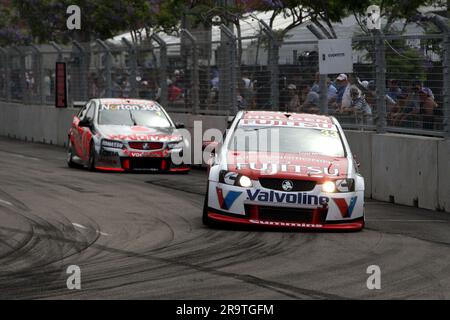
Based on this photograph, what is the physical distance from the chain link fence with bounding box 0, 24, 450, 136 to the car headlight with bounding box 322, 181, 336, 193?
385 centimetres

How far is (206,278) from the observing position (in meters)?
10.1

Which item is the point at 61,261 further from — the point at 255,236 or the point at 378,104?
the point at 378,104

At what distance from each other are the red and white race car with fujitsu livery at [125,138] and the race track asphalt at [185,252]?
150 inches

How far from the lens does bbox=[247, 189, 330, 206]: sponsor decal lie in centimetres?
1348

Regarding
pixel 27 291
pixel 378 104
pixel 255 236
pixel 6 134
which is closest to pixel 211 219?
pixel 255 236

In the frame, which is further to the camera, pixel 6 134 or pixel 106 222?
pixel 6 134

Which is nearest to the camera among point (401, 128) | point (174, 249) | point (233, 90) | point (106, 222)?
point (174, 249)

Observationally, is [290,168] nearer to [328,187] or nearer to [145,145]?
[328,187]

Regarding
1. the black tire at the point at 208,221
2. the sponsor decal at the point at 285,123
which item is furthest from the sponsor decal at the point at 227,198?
the sponsor decal at the point at 285,123

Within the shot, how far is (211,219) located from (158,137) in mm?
8729

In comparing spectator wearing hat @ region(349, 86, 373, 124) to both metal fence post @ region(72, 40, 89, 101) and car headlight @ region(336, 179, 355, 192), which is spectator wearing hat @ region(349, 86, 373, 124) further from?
metal fence post @ region(72, 40, 89, 101)

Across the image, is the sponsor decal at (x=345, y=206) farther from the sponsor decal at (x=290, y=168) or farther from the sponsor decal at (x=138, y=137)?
the sponsor decal at (x=138, y=137)

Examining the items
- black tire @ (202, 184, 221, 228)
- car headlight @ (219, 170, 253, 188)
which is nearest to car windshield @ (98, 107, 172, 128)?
black tire @ (202, 184, 221, 228)

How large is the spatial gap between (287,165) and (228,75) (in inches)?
453
